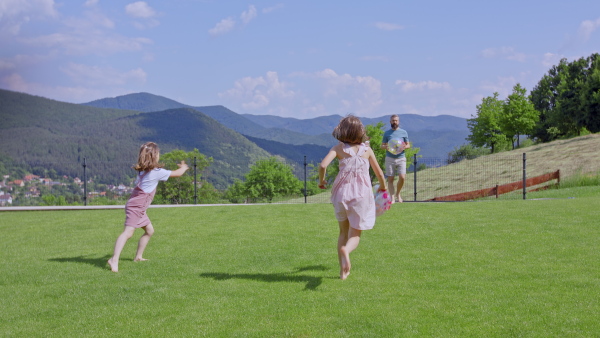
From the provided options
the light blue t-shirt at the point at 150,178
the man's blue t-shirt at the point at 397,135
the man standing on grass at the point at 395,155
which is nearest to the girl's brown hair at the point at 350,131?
the light blue t-shirt at the point at 150,178

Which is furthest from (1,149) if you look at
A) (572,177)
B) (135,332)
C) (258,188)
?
(135,332)

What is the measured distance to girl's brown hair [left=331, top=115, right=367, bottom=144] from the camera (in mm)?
5828

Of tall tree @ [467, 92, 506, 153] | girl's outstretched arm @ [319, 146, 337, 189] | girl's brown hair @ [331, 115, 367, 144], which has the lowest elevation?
girl's outstretched arm @ [319, 146, 337, 189]

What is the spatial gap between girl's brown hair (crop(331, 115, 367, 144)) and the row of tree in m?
49.4

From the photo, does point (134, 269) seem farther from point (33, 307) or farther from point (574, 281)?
point (574, 281)

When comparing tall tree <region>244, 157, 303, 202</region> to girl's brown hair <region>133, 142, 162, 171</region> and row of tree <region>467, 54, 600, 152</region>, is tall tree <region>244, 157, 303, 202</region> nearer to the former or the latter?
girl's brown hair <region>133, 142, 162, 171</region>

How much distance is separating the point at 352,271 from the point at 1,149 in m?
143

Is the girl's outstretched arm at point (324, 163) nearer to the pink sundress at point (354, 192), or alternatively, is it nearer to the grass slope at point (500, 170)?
the pink sundress at point (354, 192)

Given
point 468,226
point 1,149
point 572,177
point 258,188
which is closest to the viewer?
point 468,226

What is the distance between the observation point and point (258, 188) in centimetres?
3544

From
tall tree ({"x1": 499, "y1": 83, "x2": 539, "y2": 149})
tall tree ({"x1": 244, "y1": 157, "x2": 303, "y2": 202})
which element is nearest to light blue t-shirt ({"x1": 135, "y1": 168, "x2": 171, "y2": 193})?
tall tree ({"x1": 244, "y1": 157, "x2": 303, "y2": 202})

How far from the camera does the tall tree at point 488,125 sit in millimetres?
70750

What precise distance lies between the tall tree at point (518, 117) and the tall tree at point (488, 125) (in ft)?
3.65

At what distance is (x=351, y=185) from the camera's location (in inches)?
231
